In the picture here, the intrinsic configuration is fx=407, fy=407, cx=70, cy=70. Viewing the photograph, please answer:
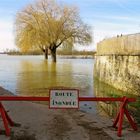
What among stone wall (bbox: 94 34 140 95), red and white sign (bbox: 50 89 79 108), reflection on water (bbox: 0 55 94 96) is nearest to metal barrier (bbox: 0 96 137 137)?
red and white sign (bbox: 50 89 79 108)

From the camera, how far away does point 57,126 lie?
10320mm

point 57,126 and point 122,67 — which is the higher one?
point 122,67

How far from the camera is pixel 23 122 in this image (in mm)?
10711

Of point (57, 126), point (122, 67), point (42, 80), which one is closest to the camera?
point (57, 126)

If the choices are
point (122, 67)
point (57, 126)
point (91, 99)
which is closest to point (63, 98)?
point (91, 99)

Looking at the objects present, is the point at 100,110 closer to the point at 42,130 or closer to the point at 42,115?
the point at 42,115

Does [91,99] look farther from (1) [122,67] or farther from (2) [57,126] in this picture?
(1) [122,67]

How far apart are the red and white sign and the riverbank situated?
0.63m

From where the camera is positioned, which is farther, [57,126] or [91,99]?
[57,126]

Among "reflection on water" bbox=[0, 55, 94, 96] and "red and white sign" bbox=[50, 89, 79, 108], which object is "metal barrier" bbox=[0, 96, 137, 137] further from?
"reflection on water" bbox=[0, 55, 94, 96]

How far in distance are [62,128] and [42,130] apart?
55 cm

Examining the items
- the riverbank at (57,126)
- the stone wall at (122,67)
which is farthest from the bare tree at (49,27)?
the riverbank at (57,126)

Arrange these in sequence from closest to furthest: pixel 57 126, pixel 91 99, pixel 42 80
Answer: pixel 91 99 < pixel 57 126 < pixel 42 80

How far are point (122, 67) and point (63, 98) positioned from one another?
48.3 feet
